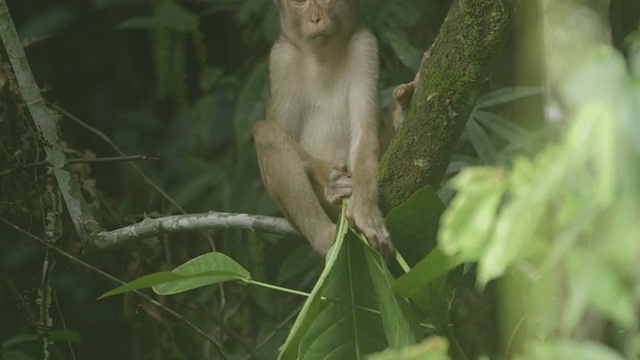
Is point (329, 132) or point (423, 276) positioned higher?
point (423, 276)

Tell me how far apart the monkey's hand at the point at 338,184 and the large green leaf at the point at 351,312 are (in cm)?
96

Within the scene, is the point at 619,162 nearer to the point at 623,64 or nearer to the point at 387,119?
the point at 623,64

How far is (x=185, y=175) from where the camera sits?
680cm

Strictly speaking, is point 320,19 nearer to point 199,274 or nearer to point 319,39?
point 319,39

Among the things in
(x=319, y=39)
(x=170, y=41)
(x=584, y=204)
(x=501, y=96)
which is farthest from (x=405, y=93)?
(x=584, y=204)

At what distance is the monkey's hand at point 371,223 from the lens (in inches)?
154

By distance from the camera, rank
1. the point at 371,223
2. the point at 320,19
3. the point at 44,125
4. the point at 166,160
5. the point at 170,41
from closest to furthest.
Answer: the point at 371,223 → the point at 44,125 → the point at 320,19 → the point at 170,41 → the point at 166,160

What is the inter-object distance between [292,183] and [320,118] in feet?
2.14

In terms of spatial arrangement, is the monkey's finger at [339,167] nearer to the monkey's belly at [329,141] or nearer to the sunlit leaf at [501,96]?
the monkey's belly at [329,141]

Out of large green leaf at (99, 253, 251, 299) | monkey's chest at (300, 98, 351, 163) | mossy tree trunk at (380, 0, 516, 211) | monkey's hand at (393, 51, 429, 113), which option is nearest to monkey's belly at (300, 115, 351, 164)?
monkey's chest at (300, 98, 351, 163)

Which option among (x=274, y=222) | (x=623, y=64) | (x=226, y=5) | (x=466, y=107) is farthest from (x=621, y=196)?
(x=226, y=5)

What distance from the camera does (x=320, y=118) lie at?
5.25 meters

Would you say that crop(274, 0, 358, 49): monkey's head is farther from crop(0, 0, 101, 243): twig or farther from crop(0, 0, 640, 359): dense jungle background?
crop(0, 0, 101, 243): twig

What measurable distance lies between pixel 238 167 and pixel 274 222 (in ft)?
5.85
